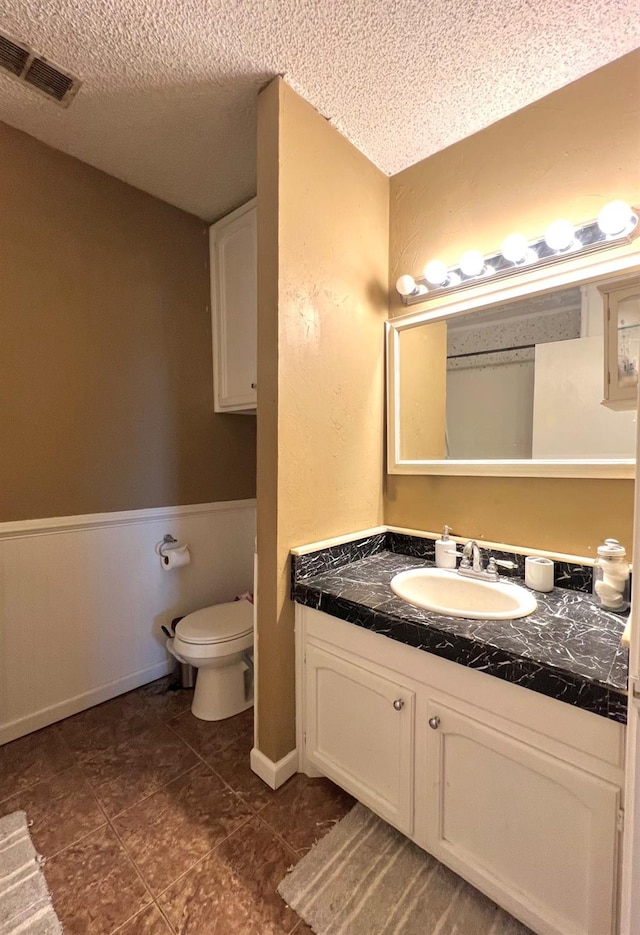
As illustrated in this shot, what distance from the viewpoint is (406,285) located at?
63.4 inches

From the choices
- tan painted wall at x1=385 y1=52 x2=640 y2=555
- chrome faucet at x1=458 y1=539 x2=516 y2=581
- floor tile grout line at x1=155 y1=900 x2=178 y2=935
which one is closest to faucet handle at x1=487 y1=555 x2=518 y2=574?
chrome faucet at x1=458 y1=539 x2=516 y2=581

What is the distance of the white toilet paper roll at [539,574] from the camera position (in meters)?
1.28

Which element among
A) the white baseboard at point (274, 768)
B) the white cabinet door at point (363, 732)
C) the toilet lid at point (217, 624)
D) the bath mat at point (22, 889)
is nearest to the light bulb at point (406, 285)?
the white cabinet door at point (363, 732)

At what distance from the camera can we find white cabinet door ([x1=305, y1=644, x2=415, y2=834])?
3.72ft

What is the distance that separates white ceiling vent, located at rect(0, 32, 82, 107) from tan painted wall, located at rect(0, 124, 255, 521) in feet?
1.01

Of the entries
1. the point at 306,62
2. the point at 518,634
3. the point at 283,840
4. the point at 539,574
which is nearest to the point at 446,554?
the point at 539,574

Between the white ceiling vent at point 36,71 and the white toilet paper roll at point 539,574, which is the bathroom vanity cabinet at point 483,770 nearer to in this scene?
the white toilet paper roll at point 539,574

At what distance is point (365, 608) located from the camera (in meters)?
1.17

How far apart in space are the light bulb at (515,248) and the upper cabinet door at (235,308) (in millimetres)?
1135

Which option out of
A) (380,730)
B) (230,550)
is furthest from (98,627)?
(380,730)

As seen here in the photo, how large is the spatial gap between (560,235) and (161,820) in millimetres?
2250

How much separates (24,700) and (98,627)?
0.36 meters

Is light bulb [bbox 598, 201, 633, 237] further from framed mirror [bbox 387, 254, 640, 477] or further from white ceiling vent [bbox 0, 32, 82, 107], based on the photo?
white ceiling vent [bbox 0, 32, 82, 107]

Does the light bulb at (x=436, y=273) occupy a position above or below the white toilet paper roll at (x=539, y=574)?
above
